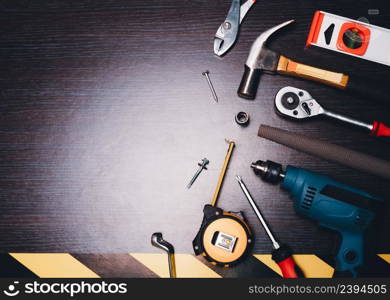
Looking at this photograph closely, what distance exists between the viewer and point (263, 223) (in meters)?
0.89

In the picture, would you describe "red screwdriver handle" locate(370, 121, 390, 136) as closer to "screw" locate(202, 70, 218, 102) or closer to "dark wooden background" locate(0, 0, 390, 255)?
"dark wooden background" locate(0, 0, 390, 255)

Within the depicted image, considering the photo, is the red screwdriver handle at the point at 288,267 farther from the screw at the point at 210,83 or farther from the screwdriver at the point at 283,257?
the screw at the point at 210,83

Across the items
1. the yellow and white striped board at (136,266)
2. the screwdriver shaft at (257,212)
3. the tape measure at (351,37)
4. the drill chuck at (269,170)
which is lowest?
the yellow and white striped board at (136,266)

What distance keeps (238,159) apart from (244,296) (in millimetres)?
367

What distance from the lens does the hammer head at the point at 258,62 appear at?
36.1 inches

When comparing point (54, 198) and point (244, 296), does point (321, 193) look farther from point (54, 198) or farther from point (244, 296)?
point (54, 198)

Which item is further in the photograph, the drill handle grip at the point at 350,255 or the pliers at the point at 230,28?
the pliers at the point at 230,28

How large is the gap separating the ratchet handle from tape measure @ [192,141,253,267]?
0.08m

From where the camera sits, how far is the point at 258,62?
0.92m

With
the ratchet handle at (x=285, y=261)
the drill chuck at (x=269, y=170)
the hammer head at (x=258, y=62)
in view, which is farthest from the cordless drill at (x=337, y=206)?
the hammer head at (x=258, y=62)

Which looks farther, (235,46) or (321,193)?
(235,46)

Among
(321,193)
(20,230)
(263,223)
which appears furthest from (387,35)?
(20,230)

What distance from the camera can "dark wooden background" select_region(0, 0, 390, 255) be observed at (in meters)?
0.93

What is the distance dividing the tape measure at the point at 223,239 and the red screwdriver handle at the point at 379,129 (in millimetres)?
419
